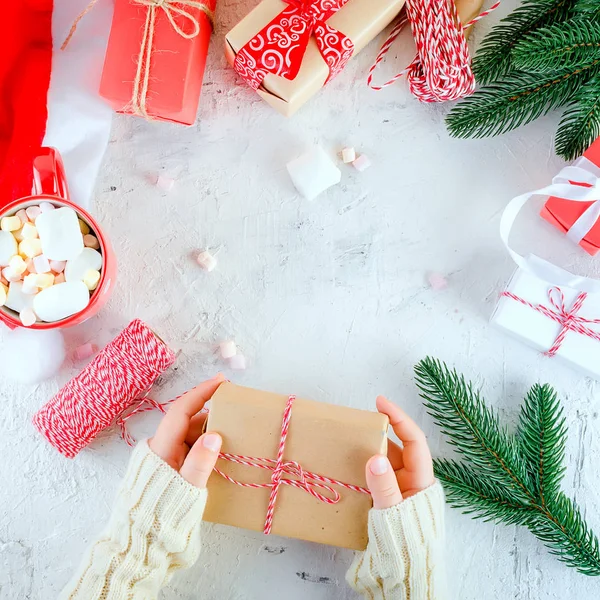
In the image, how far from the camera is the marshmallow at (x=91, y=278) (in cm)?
85

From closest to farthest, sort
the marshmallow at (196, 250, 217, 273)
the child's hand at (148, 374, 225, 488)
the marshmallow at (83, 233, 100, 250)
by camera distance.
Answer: the child's hand at (148, 374, 225, 488), the marshmallow at (83, 233, 100, 250), the marshmallow at (196, 250, 217, 273)

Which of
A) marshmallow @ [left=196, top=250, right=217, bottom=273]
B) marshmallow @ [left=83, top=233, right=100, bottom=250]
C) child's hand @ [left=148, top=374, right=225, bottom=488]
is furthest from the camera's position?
marshmallow @ [left=196, top=250, right=217, bottom=273]

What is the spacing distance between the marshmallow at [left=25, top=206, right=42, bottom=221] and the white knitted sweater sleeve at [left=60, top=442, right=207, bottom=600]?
1.20ft

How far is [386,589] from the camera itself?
2.66 feet

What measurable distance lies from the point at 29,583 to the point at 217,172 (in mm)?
733

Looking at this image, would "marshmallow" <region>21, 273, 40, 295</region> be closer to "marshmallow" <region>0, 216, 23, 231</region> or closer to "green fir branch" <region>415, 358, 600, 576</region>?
"marshmallow" <region>0, 216, 23, 231</region>

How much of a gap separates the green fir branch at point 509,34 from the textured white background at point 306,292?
0.25 feet

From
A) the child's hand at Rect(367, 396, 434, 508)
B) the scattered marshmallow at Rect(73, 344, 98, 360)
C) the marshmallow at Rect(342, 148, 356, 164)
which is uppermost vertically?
the marshmallow at Rect(342, 148, 356, 164)

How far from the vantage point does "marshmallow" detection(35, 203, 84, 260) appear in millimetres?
823

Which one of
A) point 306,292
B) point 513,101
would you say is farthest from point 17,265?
point 513,101

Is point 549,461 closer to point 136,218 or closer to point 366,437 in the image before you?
point 366,437

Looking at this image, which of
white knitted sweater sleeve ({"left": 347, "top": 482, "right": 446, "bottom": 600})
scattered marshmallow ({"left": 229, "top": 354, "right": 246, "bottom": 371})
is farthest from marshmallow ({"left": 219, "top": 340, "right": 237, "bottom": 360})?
white knitted sweater sleeve ({"left": 347, "top": 482, "right": 446, "bottom": 600})

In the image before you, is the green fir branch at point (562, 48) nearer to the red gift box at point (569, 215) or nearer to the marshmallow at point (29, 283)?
the red gift box at point (569, 215)

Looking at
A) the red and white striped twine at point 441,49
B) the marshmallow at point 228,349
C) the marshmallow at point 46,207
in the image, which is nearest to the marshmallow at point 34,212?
the marshmallow at point 46,207
